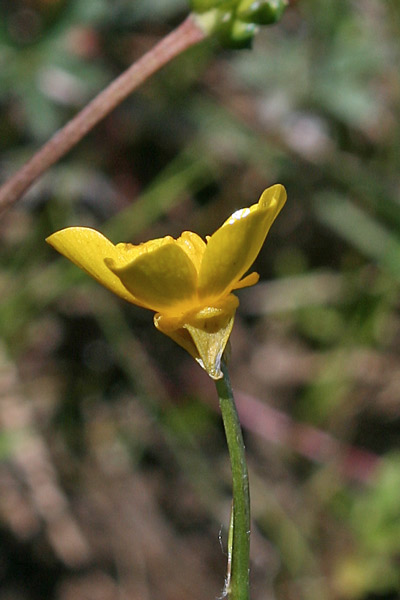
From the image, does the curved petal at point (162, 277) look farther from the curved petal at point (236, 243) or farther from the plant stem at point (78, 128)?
the plant stem at point (78, 128)

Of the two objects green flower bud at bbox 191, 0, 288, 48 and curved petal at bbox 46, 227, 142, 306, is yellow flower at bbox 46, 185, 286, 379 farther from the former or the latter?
green flower bud at bbox 191, 0, 288, 48

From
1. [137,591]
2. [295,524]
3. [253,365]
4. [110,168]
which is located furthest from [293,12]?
[137,591]

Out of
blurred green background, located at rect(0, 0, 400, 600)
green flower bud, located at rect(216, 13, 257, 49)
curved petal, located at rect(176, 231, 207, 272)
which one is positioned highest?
green flower bud, located at rect(216, 13, 257, 49)

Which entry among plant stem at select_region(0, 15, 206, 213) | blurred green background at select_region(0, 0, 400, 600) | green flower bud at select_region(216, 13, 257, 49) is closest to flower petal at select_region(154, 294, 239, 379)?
plant stem at select_region(0, 15, 206, 213)

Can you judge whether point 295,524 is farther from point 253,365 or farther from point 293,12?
point 293,12

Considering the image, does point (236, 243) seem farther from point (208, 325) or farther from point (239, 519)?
point (239, 519)

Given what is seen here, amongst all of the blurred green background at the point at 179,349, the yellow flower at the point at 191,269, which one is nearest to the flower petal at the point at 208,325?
the yellow flower at the point at 191,269
